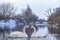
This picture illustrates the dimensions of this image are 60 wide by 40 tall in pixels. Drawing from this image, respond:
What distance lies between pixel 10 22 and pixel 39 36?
65.4ft

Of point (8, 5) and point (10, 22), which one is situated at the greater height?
point (8, 5)

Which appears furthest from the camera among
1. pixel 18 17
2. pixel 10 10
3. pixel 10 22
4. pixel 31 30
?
pixel 10 10

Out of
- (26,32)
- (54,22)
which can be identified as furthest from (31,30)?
(54,22)

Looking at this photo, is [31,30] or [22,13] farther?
[22,13]

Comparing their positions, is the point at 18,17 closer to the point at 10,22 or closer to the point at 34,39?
the point at 10,22

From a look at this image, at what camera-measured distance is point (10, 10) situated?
38438 mm

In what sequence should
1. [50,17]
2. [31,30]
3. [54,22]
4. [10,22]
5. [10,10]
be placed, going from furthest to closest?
[10,10]
[10,22]
[50,17]
[54,22]
[31,30]

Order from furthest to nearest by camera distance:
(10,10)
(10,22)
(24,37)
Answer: (10,10) → (10,22) → (24,37)

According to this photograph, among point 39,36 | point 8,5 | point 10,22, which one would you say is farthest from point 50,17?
point 39,36

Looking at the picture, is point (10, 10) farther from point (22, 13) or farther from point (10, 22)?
point (10, 22)

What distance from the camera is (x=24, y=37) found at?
12984mm

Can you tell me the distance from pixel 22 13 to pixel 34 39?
81.8 feet

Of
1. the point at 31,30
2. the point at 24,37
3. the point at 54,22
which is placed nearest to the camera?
the point at 31,30

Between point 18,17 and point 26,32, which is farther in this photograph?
point 18,17
